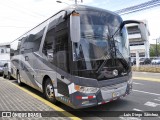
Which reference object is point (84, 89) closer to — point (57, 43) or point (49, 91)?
point (57, 43)

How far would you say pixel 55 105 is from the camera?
22.9 feet

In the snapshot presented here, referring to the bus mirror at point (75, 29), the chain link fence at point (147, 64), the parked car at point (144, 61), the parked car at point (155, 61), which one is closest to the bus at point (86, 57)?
the bus mirror at point (75, 29)

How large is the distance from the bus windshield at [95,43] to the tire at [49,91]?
6.53 feet

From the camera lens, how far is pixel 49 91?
7.21 metres

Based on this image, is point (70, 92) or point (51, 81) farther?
point (51, 81)

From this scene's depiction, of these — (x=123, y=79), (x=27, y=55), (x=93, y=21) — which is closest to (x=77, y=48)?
(x=93, y=21)

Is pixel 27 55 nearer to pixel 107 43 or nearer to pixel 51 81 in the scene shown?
pixel 51 81

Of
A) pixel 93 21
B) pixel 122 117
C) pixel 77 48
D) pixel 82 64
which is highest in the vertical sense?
pixel 93 21

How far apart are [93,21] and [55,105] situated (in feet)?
10.6

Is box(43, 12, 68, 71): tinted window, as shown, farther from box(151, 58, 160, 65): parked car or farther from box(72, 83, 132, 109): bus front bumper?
box(151, 58, 160, 65): parked car

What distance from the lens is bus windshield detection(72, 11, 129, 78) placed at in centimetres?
541

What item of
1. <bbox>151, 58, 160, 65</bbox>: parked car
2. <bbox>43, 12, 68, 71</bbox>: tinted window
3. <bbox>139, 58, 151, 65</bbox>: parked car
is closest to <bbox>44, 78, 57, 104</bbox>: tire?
<bbox>43, 12, 68, 71</bbox>: tinted window

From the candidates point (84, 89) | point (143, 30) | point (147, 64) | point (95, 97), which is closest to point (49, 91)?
point (84, 89)

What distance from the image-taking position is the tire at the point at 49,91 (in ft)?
22.9
